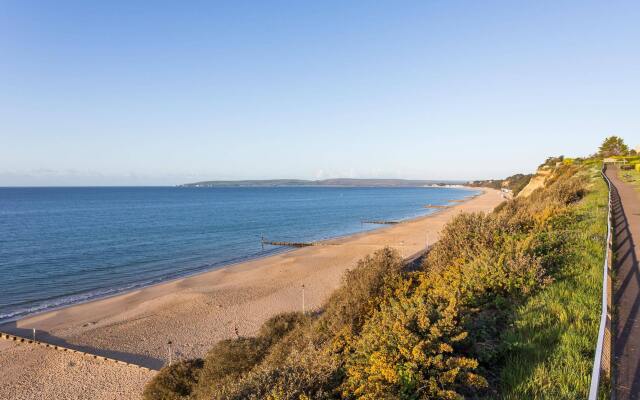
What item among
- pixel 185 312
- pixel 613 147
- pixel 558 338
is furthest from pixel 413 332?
pixel 613 147

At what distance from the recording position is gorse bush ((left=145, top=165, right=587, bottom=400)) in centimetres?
504

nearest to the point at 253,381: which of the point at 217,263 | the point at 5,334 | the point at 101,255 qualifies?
the point at 5,334

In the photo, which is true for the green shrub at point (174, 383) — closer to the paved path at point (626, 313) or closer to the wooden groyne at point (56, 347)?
the wooden groyne at point (56, 347)

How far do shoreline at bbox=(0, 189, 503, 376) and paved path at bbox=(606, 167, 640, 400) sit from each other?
36.6ft

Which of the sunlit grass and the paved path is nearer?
the paved path

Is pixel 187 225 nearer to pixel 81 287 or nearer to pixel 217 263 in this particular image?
pixel 217 263

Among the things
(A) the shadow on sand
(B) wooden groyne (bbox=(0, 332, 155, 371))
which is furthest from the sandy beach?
(B) wooden groyne (bbox=(0, 332, 155, 371))

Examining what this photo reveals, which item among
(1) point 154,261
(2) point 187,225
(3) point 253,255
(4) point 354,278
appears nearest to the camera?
(4) point 354,278

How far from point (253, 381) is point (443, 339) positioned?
9.91 feet

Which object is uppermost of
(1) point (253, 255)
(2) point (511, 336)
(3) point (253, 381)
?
(2) point (511, 336)

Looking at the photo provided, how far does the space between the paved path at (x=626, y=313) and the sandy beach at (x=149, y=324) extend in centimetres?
1539

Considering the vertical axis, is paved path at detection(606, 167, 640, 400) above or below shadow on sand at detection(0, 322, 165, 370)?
above

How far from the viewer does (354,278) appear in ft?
37.4

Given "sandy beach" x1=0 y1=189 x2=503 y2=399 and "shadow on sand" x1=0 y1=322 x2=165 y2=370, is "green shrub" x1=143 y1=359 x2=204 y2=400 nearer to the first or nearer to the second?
"sandy beach" x1=0 y1=189 x2=503 y2=399
